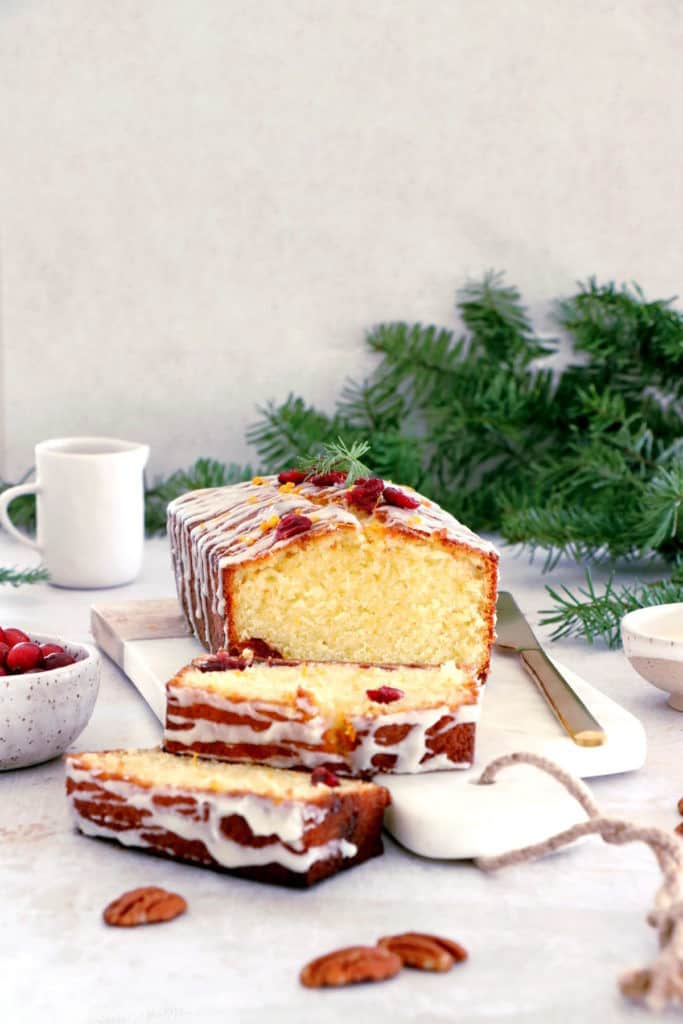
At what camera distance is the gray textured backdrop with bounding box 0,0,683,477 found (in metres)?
2.92

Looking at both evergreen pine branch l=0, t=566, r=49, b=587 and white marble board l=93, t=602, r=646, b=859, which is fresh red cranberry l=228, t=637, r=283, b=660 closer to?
white marble board l=93, t=602, r=646, b=859

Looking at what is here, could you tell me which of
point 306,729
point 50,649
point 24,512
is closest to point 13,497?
point 24,512

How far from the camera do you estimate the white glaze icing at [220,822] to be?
1281mm

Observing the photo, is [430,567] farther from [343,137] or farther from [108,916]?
[343,137]

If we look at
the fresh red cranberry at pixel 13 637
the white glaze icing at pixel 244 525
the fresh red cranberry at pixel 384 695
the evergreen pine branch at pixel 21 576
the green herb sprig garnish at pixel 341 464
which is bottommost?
the evergreen pine branch at pixel 21 576

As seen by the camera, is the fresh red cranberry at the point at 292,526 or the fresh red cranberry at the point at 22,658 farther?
the fresh red cranberry at the point at 292,526

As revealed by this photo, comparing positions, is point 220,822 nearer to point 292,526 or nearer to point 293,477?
point 292,526

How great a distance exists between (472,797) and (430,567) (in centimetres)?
45

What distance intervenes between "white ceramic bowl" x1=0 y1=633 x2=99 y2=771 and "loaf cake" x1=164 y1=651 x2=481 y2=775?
0.50ft

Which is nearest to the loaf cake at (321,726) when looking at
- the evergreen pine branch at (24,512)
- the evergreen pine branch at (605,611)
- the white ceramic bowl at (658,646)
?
the white ceramic bowl at (658,646)

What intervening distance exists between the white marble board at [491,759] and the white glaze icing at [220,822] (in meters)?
0.09

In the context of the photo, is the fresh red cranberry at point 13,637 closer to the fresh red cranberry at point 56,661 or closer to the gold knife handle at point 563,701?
the fresh red cranberry at point 56,661

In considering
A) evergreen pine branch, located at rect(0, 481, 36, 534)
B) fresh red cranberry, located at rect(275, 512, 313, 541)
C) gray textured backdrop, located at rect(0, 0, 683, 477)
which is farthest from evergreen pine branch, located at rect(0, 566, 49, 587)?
fresh red cranberry, located at rect(275, 512, 313, 541)

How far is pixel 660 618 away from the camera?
1.90m
